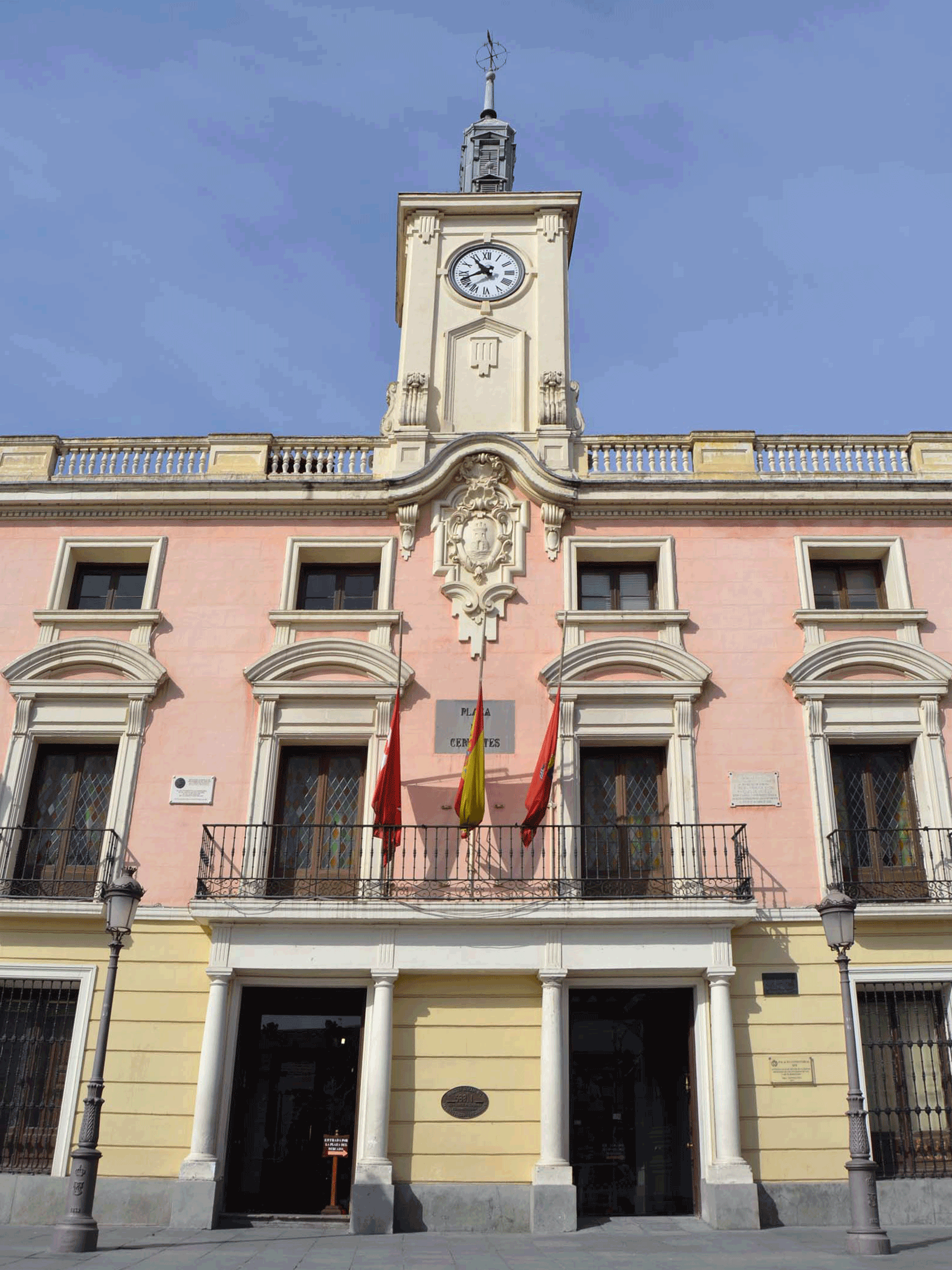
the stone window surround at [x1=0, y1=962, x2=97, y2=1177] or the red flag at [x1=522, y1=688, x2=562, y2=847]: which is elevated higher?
the red flag at [x1=522, y1=688, x2=562, y2=847]

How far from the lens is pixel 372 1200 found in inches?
521

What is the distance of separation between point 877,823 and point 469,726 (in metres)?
5.77

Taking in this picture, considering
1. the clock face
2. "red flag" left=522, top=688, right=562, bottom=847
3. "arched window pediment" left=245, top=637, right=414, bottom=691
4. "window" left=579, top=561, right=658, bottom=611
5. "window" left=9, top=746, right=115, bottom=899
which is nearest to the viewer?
"red flag" left=522, top=688, right=562, bottom=847

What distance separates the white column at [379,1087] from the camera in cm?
1339

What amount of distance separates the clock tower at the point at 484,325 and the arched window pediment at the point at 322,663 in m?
3.11

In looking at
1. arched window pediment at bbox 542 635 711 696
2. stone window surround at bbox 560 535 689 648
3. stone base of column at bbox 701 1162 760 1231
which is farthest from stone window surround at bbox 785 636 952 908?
stone base of column at bbox 701 1162 760 1231

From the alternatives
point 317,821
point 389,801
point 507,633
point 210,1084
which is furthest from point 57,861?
point 507,633

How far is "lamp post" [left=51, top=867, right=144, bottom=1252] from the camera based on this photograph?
11.4 metres

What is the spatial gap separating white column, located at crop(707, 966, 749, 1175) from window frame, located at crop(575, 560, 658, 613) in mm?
5604

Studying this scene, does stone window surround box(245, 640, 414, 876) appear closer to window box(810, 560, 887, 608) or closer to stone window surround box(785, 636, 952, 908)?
stone window surround box(785, 636, 952, 908)

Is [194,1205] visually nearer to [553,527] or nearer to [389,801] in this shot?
[389,801]

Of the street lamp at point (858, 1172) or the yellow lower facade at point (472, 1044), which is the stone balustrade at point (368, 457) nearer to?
the yellow lower facade at point (472, 1044)

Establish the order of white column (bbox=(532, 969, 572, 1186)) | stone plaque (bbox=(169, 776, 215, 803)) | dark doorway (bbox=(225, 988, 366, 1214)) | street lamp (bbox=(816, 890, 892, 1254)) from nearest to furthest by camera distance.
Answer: street lamp (bbox=(816, 890, 892, 1254)) → white column (bbox=(532, 969, 572, 1186)) → dark doorway (bbox=(225, 988, 366, 1214)) → stone plaque (bbox=(169, 776, 215, 803))

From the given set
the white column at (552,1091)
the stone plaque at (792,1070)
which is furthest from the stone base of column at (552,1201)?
the stone plaque at (792,1070)
